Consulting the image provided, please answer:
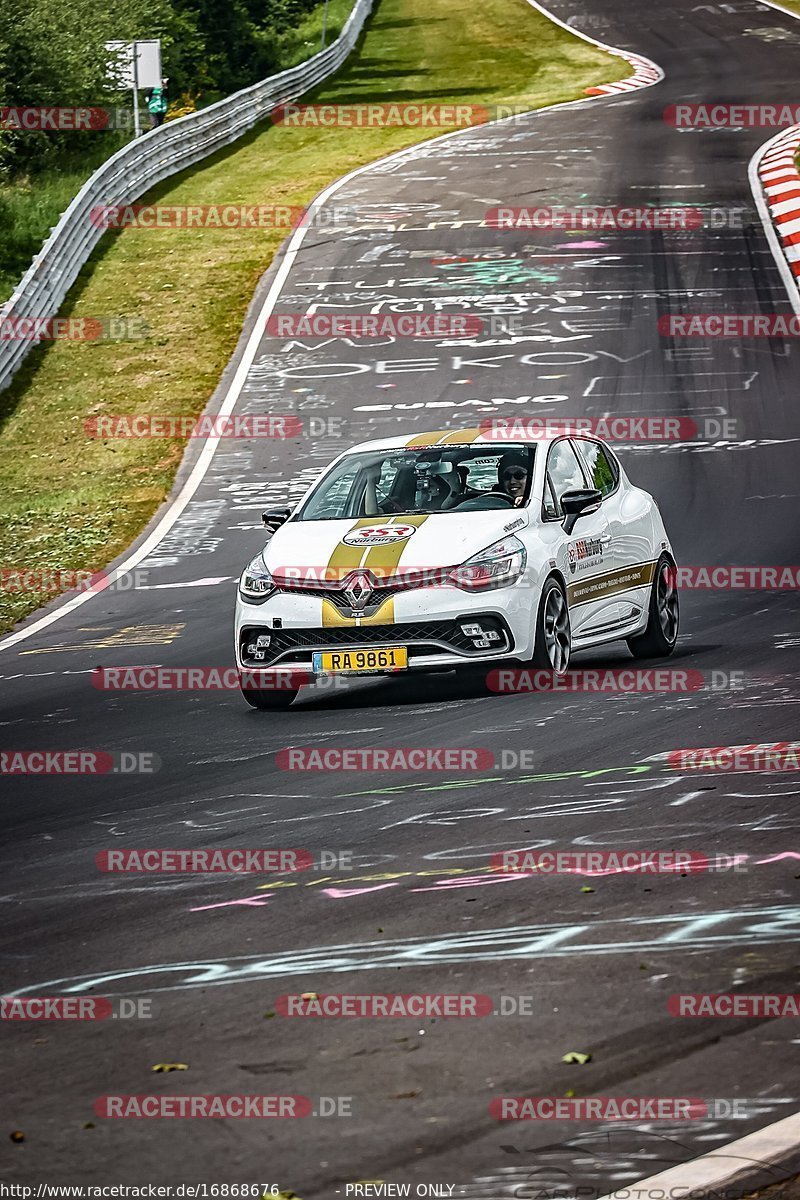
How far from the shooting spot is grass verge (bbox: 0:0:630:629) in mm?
22156

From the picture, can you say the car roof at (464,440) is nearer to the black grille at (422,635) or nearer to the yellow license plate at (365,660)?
the black grille at (422,635)

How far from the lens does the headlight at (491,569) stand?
1111 cm

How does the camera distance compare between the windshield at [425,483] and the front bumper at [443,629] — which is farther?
the windshield at [425,483]

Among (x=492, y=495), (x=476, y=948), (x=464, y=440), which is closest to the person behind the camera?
(x=476, y=948)

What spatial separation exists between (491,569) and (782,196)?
26.0 meters

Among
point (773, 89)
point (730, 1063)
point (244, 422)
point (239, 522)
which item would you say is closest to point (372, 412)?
point (244, 422)

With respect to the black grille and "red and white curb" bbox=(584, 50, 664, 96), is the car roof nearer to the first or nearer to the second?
the black grille

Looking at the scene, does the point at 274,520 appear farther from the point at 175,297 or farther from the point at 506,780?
the point at 175,297

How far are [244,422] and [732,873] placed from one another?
63.7 ft

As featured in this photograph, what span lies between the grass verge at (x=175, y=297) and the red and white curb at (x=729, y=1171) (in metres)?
13.2

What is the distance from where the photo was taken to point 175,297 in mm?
33031

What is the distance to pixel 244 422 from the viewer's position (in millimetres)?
25531

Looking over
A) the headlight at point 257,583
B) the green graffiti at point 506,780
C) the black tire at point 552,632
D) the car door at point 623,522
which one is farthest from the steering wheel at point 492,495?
the green graffiti at point 506,780

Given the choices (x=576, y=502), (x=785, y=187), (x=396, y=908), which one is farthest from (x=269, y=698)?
(x=785, y=187)
